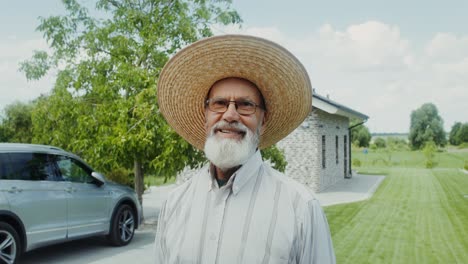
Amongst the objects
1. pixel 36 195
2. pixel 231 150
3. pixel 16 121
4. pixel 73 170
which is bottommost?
pixel 36 195

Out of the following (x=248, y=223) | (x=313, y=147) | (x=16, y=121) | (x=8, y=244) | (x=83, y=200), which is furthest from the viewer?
(x=16, y=121)

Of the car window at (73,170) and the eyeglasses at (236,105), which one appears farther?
the car window at (73,170)

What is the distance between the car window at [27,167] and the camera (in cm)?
698

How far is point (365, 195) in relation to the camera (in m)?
16.7

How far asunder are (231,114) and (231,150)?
18cm

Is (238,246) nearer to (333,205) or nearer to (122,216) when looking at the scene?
(122,216)

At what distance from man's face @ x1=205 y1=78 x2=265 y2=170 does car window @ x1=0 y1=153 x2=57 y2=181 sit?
18.3 ft


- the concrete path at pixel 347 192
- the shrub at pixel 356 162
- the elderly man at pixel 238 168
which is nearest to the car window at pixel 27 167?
the elderly man at pixel 238 168

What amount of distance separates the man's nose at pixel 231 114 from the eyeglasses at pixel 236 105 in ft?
0.07

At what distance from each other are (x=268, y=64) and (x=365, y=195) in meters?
15.1

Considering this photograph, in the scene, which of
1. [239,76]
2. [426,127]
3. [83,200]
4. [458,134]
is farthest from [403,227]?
[426,127]

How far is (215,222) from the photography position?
213 cm

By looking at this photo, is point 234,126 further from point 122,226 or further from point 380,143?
point 380,143

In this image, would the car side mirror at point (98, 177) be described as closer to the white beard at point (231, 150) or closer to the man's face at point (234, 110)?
the man's face at point (234, 110)
